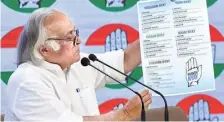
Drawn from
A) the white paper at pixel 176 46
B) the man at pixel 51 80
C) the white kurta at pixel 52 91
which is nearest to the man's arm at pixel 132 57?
the white kurta at pixel 52 91

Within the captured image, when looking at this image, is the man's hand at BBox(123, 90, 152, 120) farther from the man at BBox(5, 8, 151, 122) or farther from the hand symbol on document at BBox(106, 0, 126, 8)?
the hand symbol on document at BBox(106, 0, 126, 8)

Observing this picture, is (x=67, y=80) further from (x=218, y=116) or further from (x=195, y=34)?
(x=218, y=116)

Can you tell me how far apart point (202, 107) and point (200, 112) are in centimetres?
3

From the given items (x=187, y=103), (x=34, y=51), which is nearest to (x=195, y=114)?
(x=187, y=103)

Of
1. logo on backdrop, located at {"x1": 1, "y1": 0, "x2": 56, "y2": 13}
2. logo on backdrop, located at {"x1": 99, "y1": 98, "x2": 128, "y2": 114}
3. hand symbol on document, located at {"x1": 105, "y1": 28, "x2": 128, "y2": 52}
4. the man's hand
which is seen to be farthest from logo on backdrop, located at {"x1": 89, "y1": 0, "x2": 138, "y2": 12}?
the man's hand

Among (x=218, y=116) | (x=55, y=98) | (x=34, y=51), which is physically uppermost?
(x=34, y=51)

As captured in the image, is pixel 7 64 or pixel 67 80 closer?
pixel 67 80

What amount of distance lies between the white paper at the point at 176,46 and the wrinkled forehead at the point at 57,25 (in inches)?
11.5

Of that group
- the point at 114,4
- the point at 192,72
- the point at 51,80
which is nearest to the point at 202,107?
the point at 114,4

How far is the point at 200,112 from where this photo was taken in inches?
103

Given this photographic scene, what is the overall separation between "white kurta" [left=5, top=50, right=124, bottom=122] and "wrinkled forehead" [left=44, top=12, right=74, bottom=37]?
133 millimetres

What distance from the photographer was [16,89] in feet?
5.81

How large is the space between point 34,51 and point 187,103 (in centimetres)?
111

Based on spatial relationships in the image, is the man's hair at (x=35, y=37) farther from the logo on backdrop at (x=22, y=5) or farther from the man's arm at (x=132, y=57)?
the logo on backdrop at (x=22, y=5)
